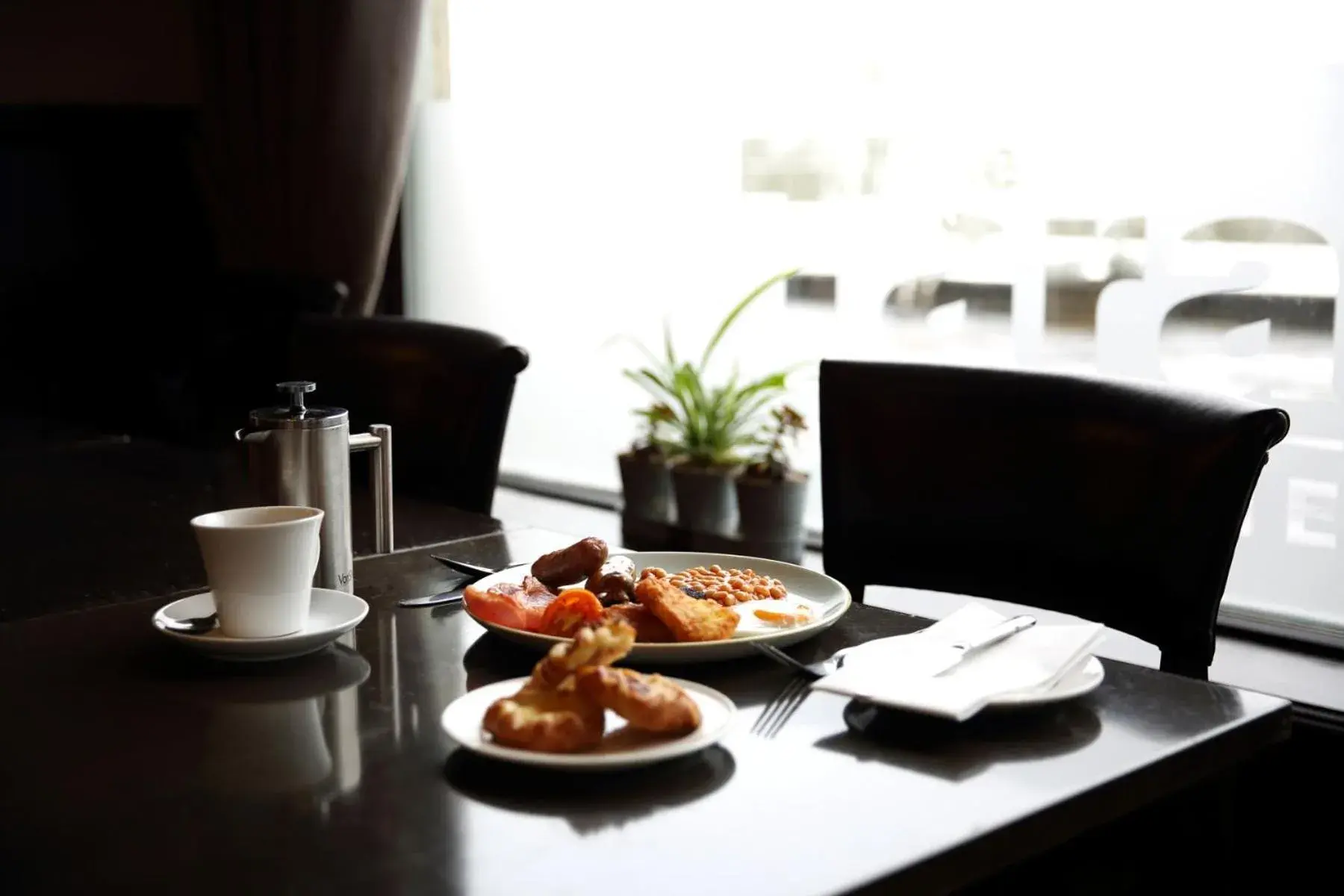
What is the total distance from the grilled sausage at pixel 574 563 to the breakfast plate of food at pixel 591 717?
0.76 feet

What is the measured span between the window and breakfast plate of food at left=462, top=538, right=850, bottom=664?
1.47 m

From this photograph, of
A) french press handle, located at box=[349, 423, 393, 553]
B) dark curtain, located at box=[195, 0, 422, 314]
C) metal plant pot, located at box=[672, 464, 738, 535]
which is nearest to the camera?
french press handle, located at box=[349, 423, 393, 553]

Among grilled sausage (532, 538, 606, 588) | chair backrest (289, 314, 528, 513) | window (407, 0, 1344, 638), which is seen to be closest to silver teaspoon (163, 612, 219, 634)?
grilled sausage (532, 538, 606, 588)

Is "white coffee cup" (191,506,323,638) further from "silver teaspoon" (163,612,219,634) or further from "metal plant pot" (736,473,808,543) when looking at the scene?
"metal plant pot" (736,473,808,543)

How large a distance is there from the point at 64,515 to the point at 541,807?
3.04 ft

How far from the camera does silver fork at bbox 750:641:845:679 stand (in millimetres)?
972

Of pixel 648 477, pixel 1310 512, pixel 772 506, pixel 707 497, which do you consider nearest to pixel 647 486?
pixel 648 477

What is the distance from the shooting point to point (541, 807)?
76 centimetres

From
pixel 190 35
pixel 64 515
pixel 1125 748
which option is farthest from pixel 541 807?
pixel 190 35

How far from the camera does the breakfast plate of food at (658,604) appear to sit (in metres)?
0.98

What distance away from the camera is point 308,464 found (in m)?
1.12

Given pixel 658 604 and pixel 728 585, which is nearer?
pixel 658 604

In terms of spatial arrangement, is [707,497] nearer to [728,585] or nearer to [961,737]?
[728,585]

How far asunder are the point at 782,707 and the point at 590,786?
0.57 feet
